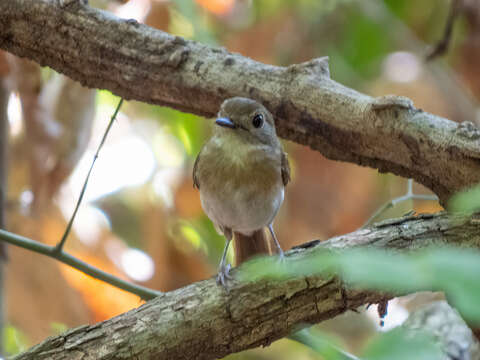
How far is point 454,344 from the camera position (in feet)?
10.4

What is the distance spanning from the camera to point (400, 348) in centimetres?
79

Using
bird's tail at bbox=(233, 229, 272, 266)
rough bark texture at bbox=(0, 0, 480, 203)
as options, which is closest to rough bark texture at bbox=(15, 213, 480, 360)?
rough bark texture at bbox=(0, 0, 480, 203)

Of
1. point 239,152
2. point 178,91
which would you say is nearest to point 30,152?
point 178,91

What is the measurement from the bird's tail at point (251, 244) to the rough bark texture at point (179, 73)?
944 mm

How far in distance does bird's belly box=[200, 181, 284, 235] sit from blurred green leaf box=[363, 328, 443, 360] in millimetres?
2259

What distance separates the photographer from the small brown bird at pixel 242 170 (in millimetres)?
3029

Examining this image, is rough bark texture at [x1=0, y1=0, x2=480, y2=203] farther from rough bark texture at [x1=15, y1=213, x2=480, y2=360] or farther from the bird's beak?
rough bark texture at [x1=15, y1=213, x2=480, y2=360]

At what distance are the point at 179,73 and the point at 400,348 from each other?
2.30m

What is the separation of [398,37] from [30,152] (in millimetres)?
3334

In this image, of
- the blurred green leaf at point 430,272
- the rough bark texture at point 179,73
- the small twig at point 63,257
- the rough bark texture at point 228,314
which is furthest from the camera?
the rough bark texture at point 179,73

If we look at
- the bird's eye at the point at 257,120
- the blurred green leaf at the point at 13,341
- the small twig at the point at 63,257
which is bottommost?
the small twig at the point at 63,257

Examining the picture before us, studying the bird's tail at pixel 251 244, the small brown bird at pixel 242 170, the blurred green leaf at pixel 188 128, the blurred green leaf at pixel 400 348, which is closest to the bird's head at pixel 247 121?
the small brown bird at pixel 242 170

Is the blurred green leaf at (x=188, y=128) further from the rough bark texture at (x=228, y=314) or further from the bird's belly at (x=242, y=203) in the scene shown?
the rough bark texture at (x=228, y=314)

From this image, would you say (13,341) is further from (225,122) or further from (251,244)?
(225,122)
